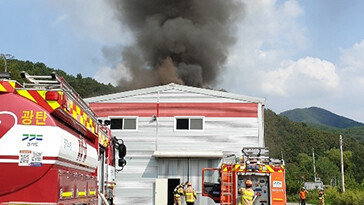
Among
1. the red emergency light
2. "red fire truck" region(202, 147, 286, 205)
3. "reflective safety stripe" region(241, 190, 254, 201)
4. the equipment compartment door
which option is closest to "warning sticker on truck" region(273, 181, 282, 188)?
"red fire truck" region(202, 147, 286, 205)

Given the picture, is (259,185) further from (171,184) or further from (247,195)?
(171,184)

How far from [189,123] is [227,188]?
757 cm

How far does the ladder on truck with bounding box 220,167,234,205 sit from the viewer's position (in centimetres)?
1205

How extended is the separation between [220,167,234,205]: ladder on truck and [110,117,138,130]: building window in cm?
828

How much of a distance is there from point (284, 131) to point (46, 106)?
129 m

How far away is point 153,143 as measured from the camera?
19.5 meters

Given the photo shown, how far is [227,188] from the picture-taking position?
39.9ft

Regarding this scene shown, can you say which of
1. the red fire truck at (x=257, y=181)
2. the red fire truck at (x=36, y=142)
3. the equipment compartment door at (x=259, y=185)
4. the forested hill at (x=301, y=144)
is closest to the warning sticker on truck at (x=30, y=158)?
the red fire truck at (x=36, y=142)

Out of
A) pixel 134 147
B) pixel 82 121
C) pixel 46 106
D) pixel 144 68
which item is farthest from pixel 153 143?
pixel 144 68

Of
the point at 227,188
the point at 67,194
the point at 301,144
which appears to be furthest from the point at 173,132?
the point at 301,144

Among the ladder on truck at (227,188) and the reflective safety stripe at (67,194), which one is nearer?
the reflective safety stripe at (67,194)

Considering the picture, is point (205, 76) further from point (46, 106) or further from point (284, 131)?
point (284, 131)

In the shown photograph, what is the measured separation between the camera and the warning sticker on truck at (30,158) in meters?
5.25

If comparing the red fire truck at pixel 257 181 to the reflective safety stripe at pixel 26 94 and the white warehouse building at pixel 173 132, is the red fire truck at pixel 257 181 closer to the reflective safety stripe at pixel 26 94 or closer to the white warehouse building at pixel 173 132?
the white warehouse building at pixel 173 132
